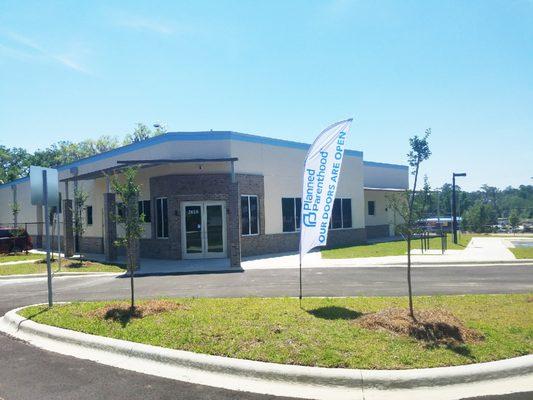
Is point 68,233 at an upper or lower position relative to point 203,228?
lower

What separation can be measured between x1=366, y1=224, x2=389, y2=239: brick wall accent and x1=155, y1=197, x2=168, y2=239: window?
18.2 meters

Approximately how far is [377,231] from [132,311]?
2909 centimetres

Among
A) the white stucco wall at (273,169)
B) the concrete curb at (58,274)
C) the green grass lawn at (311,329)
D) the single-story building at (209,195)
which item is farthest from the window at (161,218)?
the green grass lawn at (311,329)

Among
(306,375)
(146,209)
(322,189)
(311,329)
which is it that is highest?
(322,189)

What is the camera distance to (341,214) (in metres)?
27.6

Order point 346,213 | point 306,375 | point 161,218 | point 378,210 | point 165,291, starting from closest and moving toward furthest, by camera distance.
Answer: point 306,375 < point 165,291 < point 161,218 < point 346,213 < point 378,210

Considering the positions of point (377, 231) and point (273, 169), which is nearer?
point (273, 169)

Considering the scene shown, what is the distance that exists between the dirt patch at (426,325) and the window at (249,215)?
13.6 metres

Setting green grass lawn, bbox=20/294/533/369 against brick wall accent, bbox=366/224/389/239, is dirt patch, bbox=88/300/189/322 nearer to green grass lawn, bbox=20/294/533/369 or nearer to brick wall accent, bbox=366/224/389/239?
green grass lawn, bbox=20/294/533/369

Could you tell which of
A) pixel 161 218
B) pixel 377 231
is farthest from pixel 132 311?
pixel 377 231

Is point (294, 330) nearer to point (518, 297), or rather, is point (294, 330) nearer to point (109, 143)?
point (518, 297)

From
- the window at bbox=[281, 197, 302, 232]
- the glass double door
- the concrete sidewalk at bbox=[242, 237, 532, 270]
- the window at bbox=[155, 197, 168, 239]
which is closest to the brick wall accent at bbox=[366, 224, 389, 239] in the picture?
the window at bbox=[281, 197, 302, 232]

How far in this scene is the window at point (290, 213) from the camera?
76.4 ft

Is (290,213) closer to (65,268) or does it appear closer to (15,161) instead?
(65,268)
